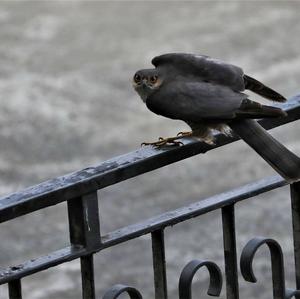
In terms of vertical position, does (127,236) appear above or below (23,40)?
below

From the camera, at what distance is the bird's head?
3.28 meters

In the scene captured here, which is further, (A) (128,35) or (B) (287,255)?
(A) (128,35)

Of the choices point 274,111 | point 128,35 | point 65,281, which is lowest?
point 65,281

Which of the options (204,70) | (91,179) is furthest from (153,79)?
(91,179)

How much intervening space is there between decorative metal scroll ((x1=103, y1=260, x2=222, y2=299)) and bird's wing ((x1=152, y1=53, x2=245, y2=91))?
2.29 feet

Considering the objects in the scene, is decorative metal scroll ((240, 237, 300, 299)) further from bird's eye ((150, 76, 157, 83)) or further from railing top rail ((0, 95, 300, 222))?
bird's eye ((150, 76, 157, 83))

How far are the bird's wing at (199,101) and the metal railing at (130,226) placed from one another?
0.26 metres

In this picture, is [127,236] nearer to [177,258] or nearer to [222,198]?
[222,198]

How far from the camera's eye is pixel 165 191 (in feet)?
21.9

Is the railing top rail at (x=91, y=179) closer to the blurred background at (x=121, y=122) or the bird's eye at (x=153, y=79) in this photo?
the bird's eye at (x=153, y=79)

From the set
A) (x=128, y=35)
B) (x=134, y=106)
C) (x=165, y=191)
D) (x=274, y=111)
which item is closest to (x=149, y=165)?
(x=274, y=111)

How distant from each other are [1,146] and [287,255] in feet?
6.63

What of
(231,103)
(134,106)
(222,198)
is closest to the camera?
(222,198)

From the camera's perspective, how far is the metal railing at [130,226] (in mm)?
2234
